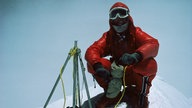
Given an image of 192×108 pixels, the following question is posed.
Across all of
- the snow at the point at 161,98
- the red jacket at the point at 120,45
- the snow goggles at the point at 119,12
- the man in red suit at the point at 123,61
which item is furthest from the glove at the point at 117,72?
the snow goggles at the point at 119,12

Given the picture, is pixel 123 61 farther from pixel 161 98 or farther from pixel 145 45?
pixel 161 98

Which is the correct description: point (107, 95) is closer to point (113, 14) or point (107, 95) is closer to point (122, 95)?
point (122, 95)

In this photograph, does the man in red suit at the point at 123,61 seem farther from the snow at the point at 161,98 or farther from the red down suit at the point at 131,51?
the snow at the point at 161,98

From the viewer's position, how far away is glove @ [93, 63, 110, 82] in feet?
7.65

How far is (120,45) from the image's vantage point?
2.62 meters

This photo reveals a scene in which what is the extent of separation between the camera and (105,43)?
271 cm

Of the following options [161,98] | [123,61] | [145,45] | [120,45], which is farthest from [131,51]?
[161,98]

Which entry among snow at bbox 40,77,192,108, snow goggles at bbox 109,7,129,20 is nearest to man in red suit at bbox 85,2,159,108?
snow goggles at bbox 109,7,129,20

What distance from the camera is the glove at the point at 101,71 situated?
2.33 metres

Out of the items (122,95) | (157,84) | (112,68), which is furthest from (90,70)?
(157,84)

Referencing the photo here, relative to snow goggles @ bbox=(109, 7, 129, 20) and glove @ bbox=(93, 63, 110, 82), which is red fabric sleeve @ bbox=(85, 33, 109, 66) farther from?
snow goggles @ bbox=(109, 7, 129, 20)

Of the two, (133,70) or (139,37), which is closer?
(133,70)

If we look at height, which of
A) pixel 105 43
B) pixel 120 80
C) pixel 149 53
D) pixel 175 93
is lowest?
pixel 175 93

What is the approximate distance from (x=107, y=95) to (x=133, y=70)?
0.34m
